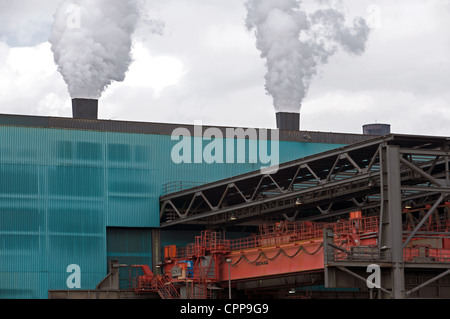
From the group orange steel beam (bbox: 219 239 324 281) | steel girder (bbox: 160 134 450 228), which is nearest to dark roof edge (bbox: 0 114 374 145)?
steel girder (bbox: 160 134 450 228)

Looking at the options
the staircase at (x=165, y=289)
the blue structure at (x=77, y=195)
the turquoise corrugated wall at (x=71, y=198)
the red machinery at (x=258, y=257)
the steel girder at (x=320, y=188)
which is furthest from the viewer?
the blue structure at (x=77, y=195)

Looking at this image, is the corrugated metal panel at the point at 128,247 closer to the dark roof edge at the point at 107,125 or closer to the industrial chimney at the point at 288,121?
the dark roof edge at the point at 107,125

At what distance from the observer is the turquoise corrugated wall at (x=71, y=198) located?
2680 inches

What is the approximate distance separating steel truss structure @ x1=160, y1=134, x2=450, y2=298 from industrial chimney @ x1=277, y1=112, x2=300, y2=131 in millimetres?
7902

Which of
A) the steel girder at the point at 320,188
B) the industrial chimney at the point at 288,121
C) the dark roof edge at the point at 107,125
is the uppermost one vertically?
the industrial chimney at the point at 288,121

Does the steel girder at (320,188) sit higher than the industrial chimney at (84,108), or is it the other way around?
the industrial chimney at (84,108)

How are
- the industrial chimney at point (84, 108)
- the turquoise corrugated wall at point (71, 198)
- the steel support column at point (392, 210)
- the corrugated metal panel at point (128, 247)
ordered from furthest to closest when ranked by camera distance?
1. the industrial chimney at point (84, 108)
2. the corrugated metal panel at point (128, 247)
3. the turquoise corrugated wall at point (71, 198)
4. the steel support column at point (392, 210)

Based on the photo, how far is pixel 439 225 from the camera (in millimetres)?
60812

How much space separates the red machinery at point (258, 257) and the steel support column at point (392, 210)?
146 centimetres

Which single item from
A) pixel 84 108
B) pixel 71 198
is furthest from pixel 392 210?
pixel 84 108

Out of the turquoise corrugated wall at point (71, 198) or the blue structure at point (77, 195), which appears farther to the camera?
the blue structure at point (77, 195)

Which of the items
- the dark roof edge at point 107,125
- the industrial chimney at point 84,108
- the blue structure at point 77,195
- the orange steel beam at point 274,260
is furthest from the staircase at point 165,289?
the industrial chimney at point 84,108
